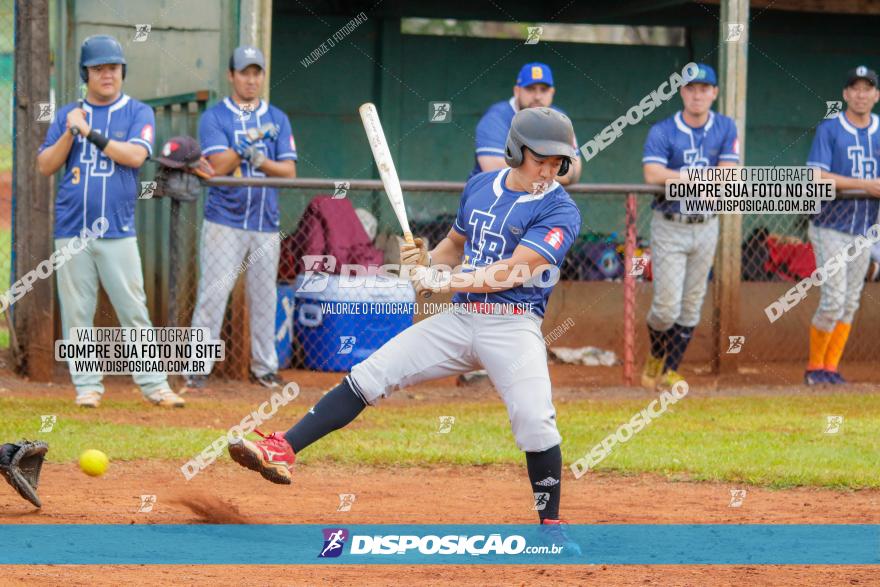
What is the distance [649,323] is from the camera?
35.0ft

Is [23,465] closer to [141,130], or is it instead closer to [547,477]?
[547,477]

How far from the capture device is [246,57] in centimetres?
985

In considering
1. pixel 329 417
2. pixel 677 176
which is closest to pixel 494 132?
pixel 677 176

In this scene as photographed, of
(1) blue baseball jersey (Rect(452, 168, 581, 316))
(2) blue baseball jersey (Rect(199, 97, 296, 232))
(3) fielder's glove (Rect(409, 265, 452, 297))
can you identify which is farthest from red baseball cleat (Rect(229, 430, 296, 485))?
(2) blue baseball jersey (Rect(199, 97, 296, 232))

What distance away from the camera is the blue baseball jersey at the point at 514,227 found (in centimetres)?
571

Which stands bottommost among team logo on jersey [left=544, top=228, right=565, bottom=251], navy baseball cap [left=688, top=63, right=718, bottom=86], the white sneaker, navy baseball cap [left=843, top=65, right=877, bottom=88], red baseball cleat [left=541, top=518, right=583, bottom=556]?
red baseball cleat [left=541, top=518, right=583, bottom=556]

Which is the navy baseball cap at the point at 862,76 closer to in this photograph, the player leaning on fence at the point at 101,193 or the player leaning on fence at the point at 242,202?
the player leaning on fence at the point at 242,202

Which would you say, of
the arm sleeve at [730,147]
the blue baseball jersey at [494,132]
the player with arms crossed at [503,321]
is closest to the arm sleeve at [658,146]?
the arm sleeve at [730,147]

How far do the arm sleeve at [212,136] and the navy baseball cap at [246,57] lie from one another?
1.38ft

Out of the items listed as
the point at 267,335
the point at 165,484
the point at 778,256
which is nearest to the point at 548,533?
the point at 165,484

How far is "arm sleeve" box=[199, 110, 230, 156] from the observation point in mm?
10039

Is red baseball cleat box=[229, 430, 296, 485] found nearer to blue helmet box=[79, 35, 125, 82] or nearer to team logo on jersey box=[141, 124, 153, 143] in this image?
team logo on jersey box=[141, 124, 153, 143]

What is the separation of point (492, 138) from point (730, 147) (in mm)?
1898

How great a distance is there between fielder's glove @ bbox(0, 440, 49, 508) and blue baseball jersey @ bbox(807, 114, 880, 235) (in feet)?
22.3
